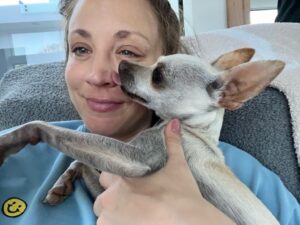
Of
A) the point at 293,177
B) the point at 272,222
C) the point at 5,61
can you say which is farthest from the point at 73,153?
the point at 5,61

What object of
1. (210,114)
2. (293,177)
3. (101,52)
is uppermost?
(101,52)

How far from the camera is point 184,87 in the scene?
41.9 inches

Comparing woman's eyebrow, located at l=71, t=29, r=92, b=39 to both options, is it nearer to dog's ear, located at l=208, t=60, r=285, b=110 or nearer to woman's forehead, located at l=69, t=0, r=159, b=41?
woman's forehead, located at l=69, t=0, r=159, b=41

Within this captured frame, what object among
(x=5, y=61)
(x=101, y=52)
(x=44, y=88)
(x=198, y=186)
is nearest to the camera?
(x=198, y=186)

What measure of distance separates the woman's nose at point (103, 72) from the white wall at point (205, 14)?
123cm

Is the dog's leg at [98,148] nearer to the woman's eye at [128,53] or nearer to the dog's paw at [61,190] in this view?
the dog's paw at [61,190]

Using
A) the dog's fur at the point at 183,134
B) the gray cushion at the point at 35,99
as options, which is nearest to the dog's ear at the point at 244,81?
the dog's fur at the point at 183,134

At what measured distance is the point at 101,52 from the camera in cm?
107

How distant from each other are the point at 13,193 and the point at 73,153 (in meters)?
0.25

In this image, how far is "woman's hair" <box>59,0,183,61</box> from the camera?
1217 millimetres

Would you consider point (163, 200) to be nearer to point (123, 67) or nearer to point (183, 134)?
point (183, 134)

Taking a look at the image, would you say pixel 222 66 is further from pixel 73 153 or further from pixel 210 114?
pixel 73 153

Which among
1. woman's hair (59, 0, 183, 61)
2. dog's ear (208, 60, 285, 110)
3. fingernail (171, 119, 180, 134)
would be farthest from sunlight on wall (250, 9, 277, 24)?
fingernail (171, 119, 180, 134)

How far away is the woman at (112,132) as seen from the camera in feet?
2.86
